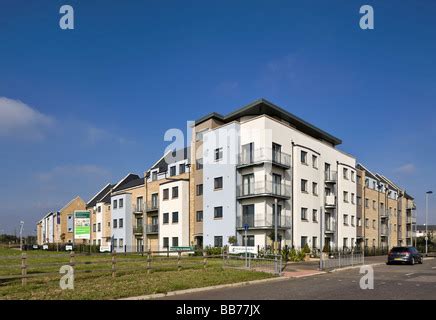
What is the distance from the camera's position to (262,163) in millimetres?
36750

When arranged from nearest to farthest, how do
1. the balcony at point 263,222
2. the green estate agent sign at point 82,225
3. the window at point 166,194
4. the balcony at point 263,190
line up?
1. the balcony at point 263,222
2. the balcony at point 263,190
3. the window at point 166,194
4. the green estate agent sign at point 82,225

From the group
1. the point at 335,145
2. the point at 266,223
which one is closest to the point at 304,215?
the point at 266,223

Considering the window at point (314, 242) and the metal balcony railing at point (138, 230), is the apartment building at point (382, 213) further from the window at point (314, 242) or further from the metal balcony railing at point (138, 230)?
the metal balcony railing at point (138, 230)

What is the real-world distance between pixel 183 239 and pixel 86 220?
15.2m

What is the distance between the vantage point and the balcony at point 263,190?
36.4m

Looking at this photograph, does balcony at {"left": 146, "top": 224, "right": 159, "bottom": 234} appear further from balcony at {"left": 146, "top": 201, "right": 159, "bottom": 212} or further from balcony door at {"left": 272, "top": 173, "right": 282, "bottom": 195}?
balcony door at {"left": 272, "top": 173, "right": 282, "bottom": 195}

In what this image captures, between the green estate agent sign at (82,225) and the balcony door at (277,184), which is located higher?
the balcony door at (277,184)

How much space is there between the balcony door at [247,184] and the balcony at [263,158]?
1191 mm

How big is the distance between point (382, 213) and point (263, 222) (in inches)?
1339

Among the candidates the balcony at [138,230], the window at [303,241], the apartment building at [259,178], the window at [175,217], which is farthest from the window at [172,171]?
the window at [303,241]

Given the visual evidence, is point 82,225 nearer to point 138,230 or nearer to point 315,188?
point 138,230

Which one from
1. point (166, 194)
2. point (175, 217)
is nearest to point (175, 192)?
point (166, 194)

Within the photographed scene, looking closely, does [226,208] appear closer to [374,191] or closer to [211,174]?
[211,174]

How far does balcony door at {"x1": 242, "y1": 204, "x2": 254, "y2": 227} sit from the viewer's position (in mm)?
37344
